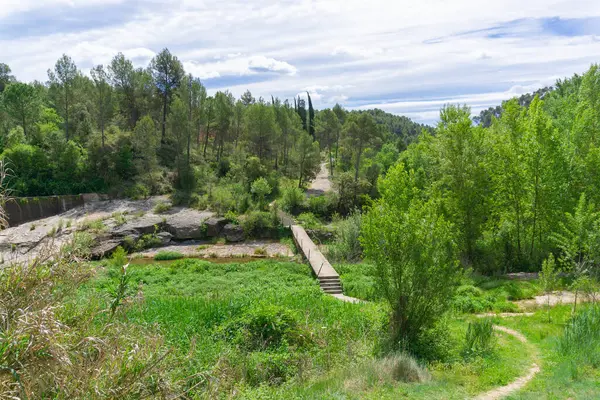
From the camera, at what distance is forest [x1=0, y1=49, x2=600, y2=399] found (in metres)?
4.88

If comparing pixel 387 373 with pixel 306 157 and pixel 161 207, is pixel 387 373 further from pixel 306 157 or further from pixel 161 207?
pixel 306 157

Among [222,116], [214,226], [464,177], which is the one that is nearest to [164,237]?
[214,226]

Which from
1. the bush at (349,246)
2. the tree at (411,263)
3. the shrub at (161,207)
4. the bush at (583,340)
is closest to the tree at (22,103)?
the shrub at (161,207)

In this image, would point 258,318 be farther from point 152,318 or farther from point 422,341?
point 422,341

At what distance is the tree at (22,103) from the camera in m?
33.7

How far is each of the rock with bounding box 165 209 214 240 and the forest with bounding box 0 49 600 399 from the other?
1138 mm

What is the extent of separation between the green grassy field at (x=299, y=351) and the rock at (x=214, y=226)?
57.6ft

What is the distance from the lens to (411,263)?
29.8 feet

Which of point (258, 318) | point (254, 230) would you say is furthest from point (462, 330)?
point (254, 230)

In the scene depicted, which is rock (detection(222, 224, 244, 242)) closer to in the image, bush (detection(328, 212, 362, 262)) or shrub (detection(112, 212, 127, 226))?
shrub (detection(112, 212, 127, 226))

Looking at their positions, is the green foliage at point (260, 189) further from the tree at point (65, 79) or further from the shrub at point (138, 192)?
the tree at point (65, 79)

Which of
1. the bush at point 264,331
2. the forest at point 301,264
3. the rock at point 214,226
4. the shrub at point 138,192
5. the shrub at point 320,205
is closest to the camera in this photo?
the forest at point 301,264

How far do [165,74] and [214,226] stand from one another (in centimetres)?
2088

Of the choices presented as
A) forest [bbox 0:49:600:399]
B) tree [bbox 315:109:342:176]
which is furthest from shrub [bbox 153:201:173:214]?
tree [bbox 315:109:342:176]
